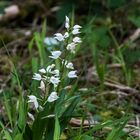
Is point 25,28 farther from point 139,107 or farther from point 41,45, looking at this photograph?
point 139,107

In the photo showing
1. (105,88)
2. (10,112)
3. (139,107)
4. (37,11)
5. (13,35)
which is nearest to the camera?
(10,112)

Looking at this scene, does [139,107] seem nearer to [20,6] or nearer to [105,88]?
[105,88]

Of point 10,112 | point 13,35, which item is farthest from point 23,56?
point 10,112

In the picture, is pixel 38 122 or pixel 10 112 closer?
pixel 38 122

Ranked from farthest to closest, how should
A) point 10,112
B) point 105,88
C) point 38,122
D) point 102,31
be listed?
point 102,31 → point 105,88 → point 10,112 → point 38,122

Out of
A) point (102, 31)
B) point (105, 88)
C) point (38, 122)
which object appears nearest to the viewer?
point (38, 122)

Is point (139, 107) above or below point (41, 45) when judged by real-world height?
below

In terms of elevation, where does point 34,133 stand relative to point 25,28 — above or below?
below

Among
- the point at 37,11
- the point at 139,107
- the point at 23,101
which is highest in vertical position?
the point at 37,11

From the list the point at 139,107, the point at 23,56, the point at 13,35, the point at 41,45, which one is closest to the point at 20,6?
the point at 13,35
